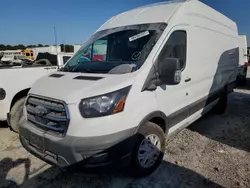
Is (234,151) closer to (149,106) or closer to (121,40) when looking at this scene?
(149,106)

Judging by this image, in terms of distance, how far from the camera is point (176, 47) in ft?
11.3

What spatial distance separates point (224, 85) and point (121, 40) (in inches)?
144

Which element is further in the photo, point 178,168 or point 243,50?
point 243,50

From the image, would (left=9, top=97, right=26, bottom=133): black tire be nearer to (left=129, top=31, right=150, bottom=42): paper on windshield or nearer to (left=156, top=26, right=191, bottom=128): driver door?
(left=129, top=31, right=150, bottom=42): paper on windshield

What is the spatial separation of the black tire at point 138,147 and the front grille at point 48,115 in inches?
37.3

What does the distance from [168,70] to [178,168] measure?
1.55m

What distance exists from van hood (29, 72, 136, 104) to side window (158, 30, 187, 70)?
0.73 meters

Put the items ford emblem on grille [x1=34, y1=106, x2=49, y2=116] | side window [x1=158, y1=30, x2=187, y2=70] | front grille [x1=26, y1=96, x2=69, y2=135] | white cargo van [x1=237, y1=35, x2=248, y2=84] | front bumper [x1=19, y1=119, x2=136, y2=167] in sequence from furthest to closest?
white cargo van [x1=237, y1=35, x2=248, y2=84]
side window [x1=158, y1=30, x2=187, y2=70]
ford emblem on grille [x1=34, y1=106, x2=49, y2=116]
front grille [x1=26, y1=96, x2=69, y2=135]
front bumper [x1=19, y1=119, x2=136, y2=167]

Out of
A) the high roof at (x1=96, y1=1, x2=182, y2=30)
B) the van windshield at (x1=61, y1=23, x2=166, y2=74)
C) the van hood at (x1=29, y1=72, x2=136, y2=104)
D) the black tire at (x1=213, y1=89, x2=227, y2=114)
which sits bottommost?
the black tire at (x1=213, y1=89, x2=227, y2=114)

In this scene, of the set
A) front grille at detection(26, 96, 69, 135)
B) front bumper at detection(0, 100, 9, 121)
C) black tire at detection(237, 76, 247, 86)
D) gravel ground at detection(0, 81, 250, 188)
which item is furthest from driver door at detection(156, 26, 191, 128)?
black tire at detection(237, 76, 247, 86)

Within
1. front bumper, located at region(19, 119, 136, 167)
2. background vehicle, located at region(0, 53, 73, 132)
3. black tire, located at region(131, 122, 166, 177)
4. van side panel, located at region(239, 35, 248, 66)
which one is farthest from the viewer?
van side panel, located at region(239, 35, 248, 66)

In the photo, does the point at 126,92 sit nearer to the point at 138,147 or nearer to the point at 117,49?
the point at 138,147

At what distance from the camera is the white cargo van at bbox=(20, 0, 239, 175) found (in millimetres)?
2475

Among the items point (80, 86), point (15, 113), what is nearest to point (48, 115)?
point (80, 86)
